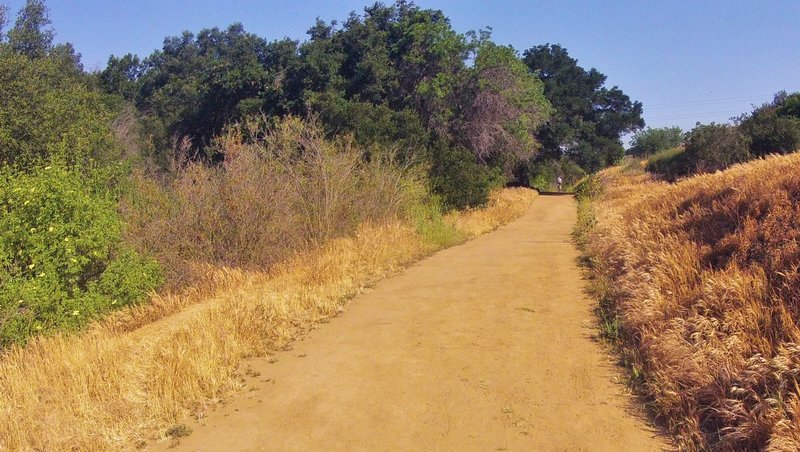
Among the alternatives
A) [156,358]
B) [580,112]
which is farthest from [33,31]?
[580,112]

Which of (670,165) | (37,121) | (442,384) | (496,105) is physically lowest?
(442,384)

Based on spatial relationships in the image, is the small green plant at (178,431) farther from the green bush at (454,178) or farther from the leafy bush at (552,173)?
the leafy bush at (552,173)

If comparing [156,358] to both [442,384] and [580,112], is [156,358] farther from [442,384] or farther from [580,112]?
[580,112]

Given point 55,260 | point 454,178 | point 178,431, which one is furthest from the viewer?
point 454,178

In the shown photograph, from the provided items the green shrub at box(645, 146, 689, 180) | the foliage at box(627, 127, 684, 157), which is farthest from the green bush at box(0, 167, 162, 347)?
the foliage at box(627, 127, 684, 157)

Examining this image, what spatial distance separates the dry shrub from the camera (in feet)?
35.1

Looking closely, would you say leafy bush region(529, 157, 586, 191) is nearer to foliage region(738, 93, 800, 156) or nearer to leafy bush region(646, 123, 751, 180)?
leafy bush region(646, 123, 751, 180)

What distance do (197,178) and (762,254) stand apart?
8.91 m

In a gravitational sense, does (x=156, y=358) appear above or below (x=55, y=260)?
below

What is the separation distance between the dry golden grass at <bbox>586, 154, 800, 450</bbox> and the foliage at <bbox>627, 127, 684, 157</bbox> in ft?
231

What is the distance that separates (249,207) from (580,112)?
39390 mm

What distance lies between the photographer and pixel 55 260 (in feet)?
26.3

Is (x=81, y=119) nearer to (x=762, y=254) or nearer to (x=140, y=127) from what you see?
(x=762, y=254)

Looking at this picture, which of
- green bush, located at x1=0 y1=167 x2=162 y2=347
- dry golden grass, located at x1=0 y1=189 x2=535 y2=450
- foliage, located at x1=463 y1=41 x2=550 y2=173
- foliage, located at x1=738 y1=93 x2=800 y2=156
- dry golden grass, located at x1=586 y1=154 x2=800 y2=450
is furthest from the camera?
foliage, located at x1=463 y1=41 x2=550 y2=173
